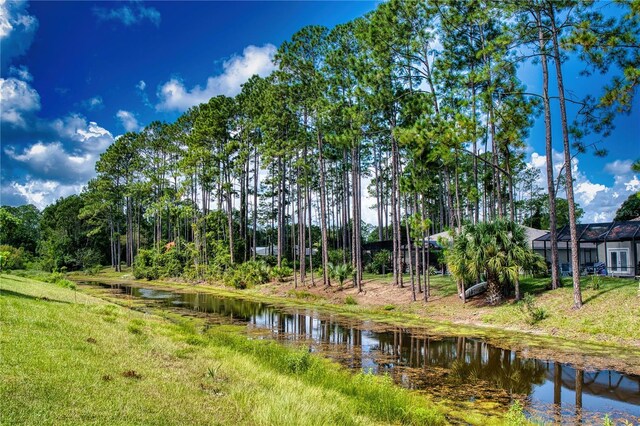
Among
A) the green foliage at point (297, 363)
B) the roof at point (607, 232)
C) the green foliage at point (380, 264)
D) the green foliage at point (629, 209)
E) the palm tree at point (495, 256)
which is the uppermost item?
the green foliage at point (629, 209)

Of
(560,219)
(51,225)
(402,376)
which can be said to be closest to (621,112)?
(402,376)

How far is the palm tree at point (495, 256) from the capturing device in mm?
19422

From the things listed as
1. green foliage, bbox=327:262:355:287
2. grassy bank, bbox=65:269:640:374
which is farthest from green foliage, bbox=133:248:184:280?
grassy bank, bbox=65:269:640:374

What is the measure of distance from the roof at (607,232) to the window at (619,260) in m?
4.51

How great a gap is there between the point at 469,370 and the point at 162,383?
7.83m

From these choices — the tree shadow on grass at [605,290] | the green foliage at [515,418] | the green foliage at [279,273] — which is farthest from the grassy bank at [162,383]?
the green foliage at [279,273]

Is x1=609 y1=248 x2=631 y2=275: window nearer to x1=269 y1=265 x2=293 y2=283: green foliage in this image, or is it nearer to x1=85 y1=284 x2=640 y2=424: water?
x1=85 y1=284 x2=640 y2=424: water

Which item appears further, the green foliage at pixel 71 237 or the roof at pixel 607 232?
the green foliage at pixel 71 237

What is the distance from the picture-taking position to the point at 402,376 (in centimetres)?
1075

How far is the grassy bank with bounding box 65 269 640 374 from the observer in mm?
13094

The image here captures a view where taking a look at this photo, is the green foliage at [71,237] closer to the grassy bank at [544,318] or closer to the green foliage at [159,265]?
the green foliage at [159,265]

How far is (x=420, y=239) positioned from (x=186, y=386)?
1809cm

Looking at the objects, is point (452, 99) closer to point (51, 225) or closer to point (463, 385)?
point (463, 385)

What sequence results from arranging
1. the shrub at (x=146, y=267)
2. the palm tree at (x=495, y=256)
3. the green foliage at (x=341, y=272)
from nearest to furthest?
the palm tree at (x=495, y=256)
the green foliage at (x=341, y=272)
the shrub at (x=146, y=267)
